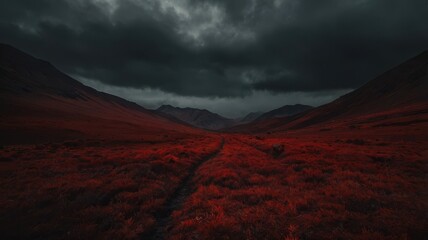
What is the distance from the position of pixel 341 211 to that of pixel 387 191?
186 inches

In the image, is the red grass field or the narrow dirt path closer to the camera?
the red grass field

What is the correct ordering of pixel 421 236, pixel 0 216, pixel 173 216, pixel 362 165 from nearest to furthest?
pixel 421 236
pixel 0 216
pixel 173 216
pixel 362 165

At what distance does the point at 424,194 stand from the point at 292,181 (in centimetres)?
677

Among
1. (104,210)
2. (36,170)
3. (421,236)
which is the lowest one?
(36,170)

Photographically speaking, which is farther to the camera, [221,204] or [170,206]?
[170,206]

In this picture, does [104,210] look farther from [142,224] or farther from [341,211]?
[341,211]

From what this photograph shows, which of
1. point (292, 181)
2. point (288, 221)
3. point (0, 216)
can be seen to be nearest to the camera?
point (288, 221)

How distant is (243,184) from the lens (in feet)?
46.1

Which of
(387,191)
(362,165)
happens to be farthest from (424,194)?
(362,165)

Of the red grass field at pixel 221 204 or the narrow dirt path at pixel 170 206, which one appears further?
the narrow dirt path at pixel 170 206

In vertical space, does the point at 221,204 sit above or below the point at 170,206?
above

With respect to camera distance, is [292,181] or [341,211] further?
[292,181]

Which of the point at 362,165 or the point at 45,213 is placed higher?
the point at 362,165

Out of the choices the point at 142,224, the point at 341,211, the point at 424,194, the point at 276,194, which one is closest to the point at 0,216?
the point at 142,224
